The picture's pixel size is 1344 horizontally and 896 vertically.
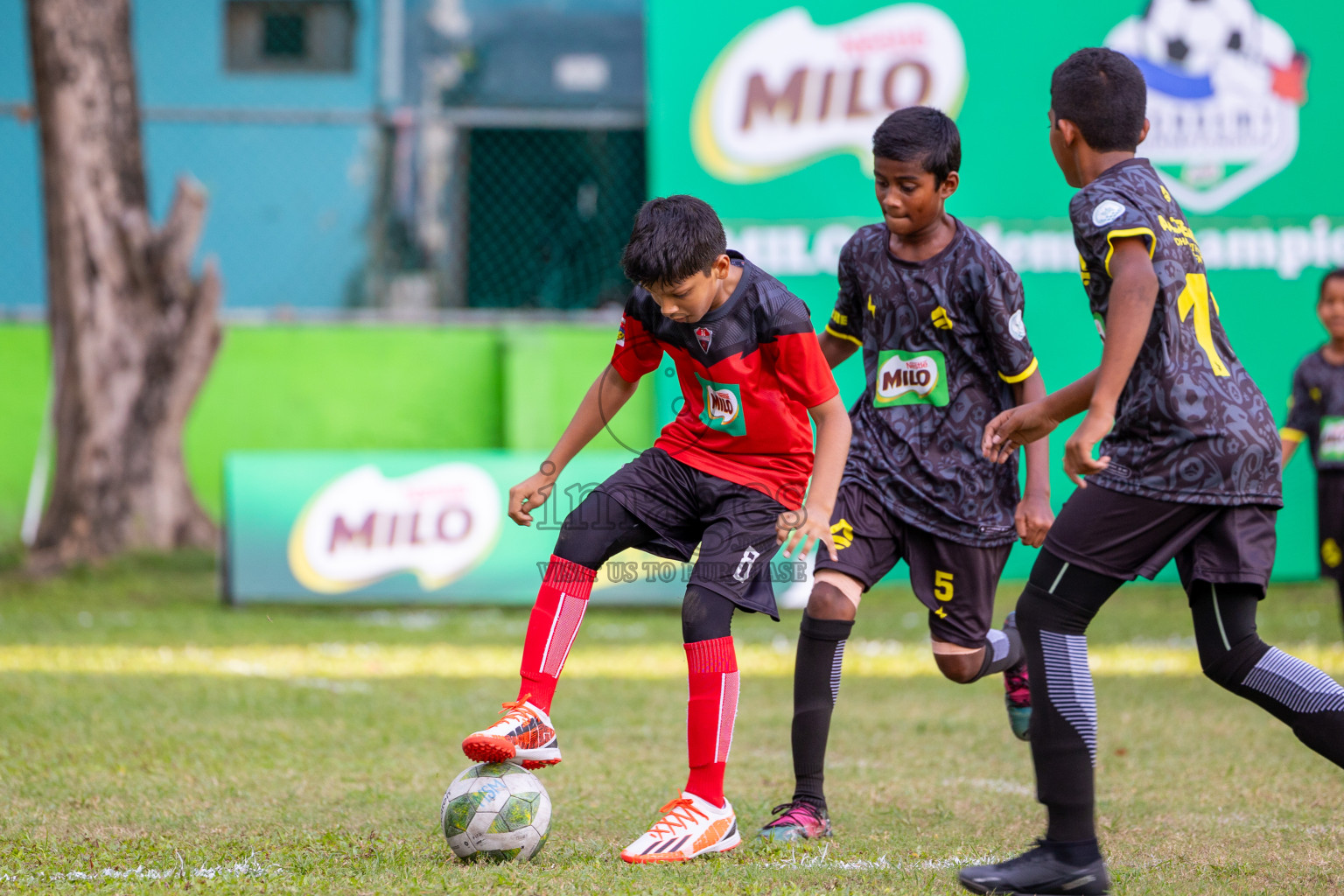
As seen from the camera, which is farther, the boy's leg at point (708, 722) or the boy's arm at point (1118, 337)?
the boy's leg at point (708, 722)

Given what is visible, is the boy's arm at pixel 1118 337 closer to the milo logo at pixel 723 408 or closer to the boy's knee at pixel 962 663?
the milo logo at pixel 723 408

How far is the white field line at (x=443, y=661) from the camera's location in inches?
268

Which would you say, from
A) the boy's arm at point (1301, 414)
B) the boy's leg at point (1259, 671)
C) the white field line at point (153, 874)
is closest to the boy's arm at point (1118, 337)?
the boy's leg at point (1259, 671)

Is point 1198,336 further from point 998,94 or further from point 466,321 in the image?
point 466,321

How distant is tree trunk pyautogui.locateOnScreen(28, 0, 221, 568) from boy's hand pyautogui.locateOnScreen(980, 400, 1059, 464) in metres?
8.15

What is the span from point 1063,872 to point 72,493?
8.73 meters

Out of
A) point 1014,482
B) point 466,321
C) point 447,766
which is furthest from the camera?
point 466,321

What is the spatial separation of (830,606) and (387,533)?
5346 mm

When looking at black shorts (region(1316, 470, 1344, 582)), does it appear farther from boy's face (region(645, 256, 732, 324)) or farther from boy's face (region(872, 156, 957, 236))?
boy's face (region(645, 256, 732, 324))

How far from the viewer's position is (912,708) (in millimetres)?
6156

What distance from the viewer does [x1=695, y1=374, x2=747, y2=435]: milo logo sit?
3.77 m

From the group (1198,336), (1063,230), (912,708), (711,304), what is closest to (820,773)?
(711,304)

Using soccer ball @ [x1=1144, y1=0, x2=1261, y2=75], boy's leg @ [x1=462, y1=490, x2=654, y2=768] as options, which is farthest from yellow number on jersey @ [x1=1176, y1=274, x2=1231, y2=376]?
soccer ball @ [x1=1144, y1=0, x2=1261, y2=75]

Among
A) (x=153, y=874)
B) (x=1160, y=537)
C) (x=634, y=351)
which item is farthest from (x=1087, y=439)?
(x=153, y=874)
